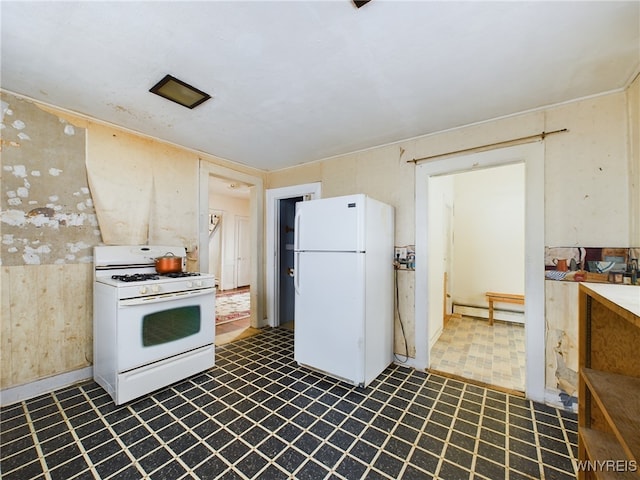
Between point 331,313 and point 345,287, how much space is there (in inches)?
11.9

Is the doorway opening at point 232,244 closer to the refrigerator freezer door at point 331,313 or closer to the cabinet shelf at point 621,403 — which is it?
the refrigerator freezer door at point 331,313

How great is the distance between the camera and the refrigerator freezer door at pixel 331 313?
230 cm

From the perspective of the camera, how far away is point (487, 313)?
14.8 feet

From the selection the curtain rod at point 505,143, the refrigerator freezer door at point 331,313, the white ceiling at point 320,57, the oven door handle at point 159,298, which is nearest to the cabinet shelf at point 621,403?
the refrigerator freezer door at point 331,313

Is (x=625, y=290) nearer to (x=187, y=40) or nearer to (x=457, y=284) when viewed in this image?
(x=187, y=40)

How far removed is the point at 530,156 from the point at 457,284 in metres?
3.09

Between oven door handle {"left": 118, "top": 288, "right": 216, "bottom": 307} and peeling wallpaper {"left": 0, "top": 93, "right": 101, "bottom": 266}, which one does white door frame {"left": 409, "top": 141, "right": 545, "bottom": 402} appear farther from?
peeling wallpaper {"left": 0, "top": 93, "right": 101, "bottom": 266}

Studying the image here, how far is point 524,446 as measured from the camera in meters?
1.65

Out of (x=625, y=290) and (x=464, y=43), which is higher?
(x=464, y=43)

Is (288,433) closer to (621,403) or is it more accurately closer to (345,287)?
(345,287)

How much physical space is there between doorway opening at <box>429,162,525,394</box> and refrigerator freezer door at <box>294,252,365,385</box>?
1.49 meters

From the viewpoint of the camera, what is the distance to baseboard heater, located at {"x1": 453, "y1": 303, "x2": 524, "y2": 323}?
4.23 m

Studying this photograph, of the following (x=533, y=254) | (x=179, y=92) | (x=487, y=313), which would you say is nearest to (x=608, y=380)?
(x=533, y=254)

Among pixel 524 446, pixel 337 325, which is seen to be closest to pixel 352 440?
pixel 337 325
